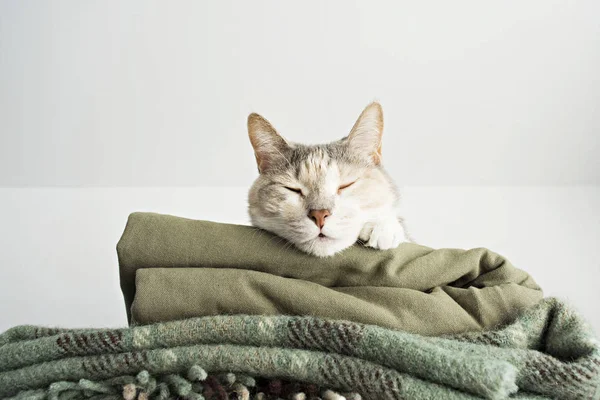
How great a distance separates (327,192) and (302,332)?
0.26m

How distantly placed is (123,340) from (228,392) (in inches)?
5.6

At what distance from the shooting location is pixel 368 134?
813 mm

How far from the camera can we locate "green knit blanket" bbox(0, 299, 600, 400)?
1.54 feet

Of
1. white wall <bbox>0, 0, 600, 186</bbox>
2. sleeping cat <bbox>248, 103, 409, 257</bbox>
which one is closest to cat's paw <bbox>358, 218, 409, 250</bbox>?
sleeping cat <bbox>248, 103, 409, 257</bbox>

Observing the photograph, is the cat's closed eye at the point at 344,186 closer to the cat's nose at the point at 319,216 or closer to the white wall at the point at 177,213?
the cat's nose at the point at 319,216

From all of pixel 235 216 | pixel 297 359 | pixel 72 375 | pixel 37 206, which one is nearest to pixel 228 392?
pixel 297 359

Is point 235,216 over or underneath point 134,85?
underneath

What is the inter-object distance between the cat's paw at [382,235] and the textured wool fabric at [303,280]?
0.04ft

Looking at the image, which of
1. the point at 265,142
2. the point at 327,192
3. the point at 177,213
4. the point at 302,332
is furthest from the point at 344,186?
the point at 177,213

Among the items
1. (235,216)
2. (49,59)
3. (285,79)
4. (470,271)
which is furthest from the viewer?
(235,216)

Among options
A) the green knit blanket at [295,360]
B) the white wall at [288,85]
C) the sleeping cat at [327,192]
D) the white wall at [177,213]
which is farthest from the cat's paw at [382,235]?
the white wall at [177,213]

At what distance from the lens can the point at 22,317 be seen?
3.73 feet

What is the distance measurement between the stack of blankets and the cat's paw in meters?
0.01

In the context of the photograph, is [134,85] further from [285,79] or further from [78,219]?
[78,219]
